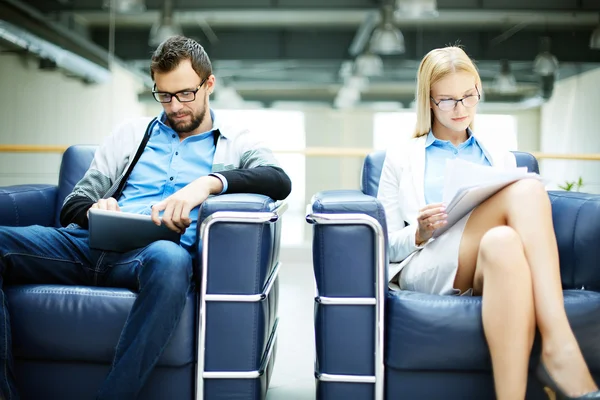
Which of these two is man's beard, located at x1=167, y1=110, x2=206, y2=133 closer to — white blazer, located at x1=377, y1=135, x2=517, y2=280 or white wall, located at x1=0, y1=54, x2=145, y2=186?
white blazer, located at x1=377, y1=135, x2=517, y2=280

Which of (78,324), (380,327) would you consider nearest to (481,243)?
(380,327)

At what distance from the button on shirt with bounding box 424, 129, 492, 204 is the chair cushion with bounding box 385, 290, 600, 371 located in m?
0.50

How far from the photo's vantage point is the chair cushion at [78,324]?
5.10 ft

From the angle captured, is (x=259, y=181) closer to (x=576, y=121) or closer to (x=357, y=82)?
(x=357, y=82)

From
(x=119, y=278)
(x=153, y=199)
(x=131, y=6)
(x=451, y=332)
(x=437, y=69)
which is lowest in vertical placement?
(x=451, y=332)

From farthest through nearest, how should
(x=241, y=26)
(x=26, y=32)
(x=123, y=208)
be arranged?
1. (x=241, y=26)
2. (x=26, y=32)
3. (x=123, y=208)

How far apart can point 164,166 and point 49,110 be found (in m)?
4.80

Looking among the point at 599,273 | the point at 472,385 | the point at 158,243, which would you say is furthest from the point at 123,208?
the point at 599,273

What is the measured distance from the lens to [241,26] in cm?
653

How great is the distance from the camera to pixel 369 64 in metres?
6.56

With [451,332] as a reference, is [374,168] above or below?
above

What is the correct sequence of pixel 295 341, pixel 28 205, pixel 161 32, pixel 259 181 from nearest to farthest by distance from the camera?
pixel 259 181 → pixel 28 205 → pixel 295 341 → pixel 161 32

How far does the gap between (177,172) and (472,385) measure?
108 centimetres

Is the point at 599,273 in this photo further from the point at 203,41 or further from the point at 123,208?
the point at 203,41
